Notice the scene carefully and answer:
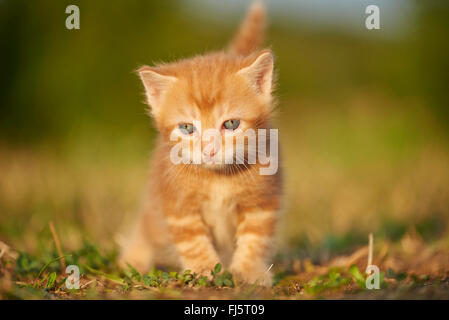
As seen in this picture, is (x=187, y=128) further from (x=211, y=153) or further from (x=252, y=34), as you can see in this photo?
(x=252, y=34)

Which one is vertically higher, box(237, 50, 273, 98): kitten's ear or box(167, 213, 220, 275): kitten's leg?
box(237, 50, 273, 98): kitten's ear

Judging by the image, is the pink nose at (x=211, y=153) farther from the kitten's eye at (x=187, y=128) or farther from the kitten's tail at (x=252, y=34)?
the kitten's tail at (x=252, y=34)

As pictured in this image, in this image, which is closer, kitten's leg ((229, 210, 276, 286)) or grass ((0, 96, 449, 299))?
grass ((0, 96, 449, 299))

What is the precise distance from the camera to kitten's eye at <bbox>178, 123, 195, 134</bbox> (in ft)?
7.08

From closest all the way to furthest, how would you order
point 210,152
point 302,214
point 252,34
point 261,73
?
point 210,152 → point 261,73 → point 252,34 → point 302,214

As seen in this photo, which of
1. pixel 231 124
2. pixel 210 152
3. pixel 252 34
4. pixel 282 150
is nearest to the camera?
pixel 210 152

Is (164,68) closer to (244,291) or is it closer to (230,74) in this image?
(230,74)

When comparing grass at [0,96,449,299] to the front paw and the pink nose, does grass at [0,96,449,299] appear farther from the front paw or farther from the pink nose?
the pink nose

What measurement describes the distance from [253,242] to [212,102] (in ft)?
2.38

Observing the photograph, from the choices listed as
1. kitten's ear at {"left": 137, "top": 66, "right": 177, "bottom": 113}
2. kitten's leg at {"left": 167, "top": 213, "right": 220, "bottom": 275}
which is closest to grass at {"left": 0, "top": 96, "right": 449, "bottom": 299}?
kitten's leg at {"left": 167, "top": 213, "right": 220, "bottom": 275}

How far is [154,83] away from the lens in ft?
7.63

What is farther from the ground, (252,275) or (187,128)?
(187,128)

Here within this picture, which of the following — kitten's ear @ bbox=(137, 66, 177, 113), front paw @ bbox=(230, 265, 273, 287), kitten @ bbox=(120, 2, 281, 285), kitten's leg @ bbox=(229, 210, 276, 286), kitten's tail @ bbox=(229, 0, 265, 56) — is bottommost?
front paw @ bbox=(230, 265, 273, 287)

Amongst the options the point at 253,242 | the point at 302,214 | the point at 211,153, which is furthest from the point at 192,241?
the point at 302,214
